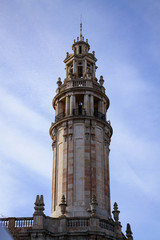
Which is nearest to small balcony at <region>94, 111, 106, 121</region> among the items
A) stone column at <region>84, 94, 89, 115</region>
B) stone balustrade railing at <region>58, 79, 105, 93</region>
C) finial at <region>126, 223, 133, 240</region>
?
stone column at <region>84, 94, 89, 115</region>

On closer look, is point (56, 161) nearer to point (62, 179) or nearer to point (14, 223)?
point (62, 179)

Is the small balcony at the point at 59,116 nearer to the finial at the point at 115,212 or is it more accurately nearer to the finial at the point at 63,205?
the finial at the point at 63,205

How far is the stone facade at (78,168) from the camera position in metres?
37.4

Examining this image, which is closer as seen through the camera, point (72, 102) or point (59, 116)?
point (72, 102)

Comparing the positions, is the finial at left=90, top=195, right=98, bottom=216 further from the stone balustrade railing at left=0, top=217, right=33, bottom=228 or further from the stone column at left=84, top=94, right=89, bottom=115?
the stone column at left=84, top=94, right=89, bottom=115

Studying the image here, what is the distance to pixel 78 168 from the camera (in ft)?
141

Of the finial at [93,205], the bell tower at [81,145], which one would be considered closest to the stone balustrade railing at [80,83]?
the bell tower at [81,145]

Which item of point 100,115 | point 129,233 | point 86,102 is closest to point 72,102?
point 86,102

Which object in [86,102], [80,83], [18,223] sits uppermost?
[80,83]

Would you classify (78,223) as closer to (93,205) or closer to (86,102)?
(93,205)

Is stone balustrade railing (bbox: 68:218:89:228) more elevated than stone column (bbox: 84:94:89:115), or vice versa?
stone column (bbox: 84:94:89:115)

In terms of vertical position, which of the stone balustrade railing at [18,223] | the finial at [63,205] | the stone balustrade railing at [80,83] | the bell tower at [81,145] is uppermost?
the stone balustrade railing at [80,83]

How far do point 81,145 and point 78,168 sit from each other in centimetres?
294

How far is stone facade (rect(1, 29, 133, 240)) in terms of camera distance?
37.4 m
